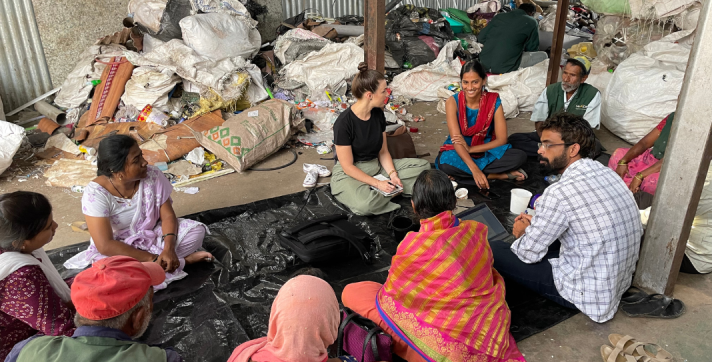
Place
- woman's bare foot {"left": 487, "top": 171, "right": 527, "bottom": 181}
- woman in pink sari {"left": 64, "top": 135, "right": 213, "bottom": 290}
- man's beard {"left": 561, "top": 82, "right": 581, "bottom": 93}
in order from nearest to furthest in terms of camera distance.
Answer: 1. woman in pink sari {"left": 64, "top": 135, "right": 213, "bottom": 290}
2. woman's bare foot {"left": 487, "top": 171, "right": 527, "bottom": 181}
3. man's beard {"left": 561, "top": 82, "right": 581, "bottom": 93}

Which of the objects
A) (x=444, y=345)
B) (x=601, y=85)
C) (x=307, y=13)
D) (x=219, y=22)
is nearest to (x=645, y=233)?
(x=444, y=345)

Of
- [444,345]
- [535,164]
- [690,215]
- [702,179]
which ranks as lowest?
[535,164]

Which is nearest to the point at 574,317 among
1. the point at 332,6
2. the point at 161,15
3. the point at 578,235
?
the point at 578,235

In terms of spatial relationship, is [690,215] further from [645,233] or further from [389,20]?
[389,20]

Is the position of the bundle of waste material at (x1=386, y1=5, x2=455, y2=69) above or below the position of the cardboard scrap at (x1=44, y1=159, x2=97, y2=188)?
above

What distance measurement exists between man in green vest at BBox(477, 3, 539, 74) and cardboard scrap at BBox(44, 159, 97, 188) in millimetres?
5464

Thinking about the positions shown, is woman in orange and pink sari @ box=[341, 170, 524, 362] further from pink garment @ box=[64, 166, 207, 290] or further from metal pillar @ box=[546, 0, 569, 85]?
metal pillar @ box=[546, 0, 569, 85]

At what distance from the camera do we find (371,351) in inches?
86.7

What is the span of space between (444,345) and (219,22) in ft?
17.0

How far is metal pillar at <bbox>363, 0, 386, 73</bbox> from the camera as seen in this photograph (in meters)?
4.45

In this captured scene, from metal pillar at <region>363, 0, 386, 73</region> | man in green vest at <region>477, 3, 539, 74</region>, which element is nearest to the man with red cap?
metal pillar at <region>363, 0, 386, 73</region>

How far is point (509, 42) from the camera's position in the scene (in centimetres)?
704

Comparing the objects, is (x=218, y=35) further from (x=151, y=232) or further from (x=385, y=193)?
(x=151, y=232)

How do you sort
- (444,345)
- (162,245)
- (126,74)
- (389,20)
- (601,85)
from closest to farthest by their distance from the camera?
(444,345) < (162,245) < (126,74) < (601,85) < (389,20)
